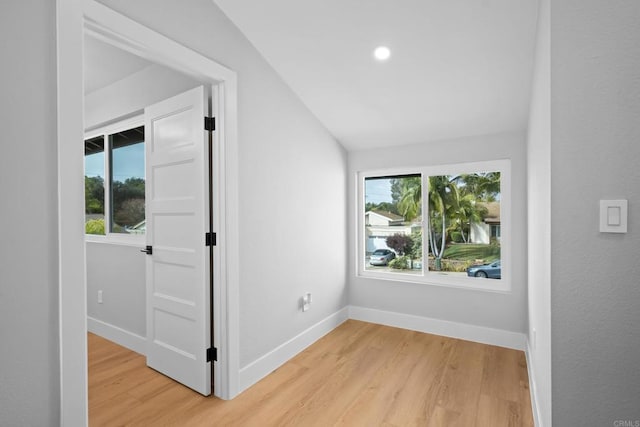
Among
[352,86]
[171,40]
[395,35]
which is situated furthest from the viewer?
[352,86]

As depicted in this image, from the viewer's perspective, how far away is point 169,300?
2404 millimetres

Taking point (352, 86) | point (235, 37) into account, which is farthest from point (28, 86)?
point (352, 86)

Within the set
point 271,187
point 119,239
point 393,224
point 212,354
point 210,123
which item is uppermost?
point 210,123

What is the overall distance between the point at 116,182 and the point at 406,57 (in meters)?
2.90

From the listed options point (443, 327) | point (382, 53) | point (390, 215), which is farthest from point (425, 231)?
point (382, 53)

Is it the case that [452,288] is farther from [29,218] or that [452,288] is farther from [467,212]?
[29,218]

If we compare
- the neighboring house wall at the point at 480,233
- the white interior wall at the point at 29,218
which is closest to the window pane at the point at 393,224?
the neighboring house wall at the point at 480,233

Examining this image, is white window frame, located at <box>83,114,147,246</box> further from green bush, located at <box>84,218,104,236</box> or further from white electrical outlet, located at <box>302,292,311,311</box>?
white electrical outlet, located at <box>302,292,311,311</box>

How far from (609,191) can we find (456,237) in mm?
2197

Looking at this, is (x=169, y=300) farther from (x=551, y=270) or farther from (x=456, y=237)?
(x=456, y=237)

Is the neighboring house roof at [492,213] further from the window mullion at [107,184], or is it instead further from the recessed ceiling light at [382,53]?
the window mullion at [107,184]

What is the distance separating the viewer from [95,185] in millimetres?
3461

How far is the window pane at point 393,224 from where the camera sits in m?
3.57

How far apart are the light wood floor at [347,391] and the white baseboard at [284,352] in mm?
57
